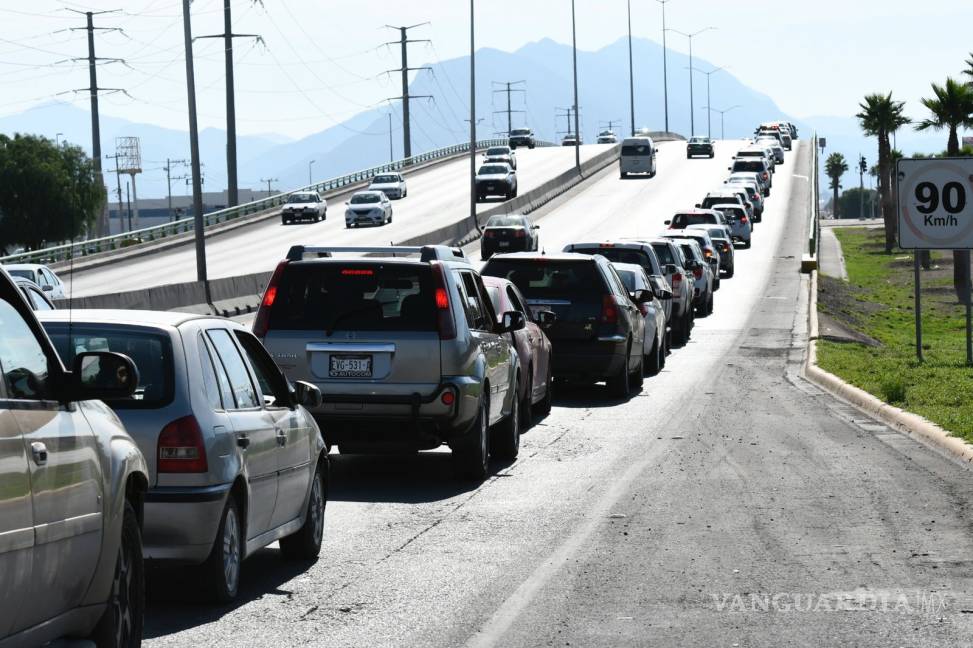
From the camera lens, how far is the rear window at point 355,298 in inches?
517

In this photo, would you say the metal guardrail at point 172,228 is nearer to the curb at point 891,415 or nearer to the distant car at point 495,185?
the distant car at point 495,185

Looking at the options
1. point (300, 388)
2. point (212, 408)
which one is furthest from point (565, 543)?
point (212, 408)

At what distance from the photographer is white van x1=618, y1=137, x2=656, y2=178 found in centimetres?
10325

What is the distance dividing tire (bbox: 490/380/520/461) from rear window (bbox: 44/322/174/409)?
663cm

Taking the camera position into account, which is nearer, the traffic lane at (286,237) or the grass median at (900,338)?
the grass median at (900,338)

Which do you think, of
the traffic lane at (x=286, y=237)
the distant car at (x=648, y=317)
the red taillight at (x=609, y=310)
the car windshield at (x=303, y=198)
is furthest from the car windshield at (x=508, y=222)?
the red taillight at (x=609, y=310)

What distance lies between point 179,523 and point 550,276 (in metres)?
13.3

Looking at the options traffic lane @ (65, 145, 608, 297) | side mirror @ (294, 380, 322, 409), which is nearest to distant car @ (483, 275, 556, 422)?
side mirror @ (294, 380, 322, 409)

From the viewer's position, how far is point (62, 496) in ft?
19.1

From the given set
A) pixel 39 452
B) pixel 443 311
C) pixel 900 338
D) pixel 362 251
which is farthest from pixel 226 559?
pixel 900 338

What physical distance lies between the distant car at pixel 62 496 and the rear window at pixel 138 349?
1.54 metres

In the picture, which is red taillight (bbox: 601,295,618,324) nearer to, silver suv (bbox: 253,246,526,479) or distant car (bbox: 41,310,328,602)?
silver suv (bbox: 253,246,526,479)

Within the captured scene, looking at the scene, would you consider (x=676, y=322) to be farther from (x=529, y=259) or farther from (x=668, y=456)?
(x=668, y=456)

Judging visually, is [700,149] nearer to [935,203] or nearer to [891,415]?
[935,203]
